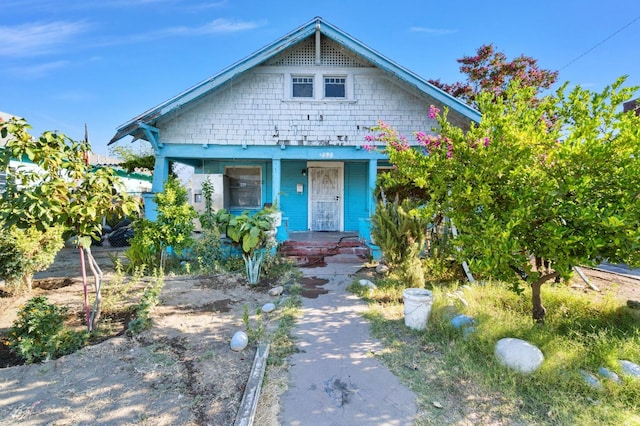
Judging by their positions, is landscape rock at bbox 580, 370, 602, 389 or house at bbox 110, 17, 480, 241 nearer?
landscape rock at bbox 580, 370, 602, 389

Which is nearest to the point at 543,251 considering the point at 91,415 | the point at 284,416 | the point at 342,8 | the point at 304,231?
the point at 284,416

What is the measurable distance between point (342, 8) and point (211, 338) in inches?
393

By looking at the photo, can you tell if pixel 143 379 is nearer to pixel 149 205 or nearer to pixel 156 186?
pixel 149 205

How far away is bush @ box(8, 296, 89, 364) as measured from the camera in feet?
10.1

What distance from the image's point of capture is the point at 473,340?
3.37m

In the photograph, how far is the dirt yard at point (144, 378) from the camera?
235 centimetres

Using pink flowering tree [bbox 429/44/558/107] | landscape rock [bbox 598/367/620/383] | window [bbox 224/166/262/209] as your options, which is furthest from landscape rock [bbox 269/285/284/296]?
pink flowering tree [bbox 429/44/558/107]

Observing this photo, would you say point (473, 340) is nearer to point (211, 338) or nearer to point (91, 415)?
point (211, 338)

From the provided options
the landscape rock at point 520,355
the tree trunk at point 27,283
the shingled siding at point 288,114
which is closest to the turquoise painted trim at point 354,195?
the shingled siding at point 288,114

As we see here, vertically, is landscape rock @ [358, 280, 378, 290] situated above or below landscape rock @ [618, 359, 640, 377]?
below

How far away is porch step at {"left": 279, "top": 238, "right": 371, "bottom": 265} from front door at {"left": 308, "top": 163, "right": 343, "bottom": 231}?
2.19 metres

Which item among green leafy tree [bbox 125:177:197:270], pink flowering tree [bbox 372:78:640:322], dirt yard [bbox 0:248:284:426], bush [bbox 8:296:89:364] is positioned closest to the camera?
dirt yard [bbox 0:248:284:426]

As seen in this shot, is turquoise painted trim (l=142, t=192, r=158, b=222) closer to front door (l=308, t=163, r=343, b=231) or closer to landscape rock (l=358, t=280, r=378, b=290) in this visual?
front door (l=308, t=163, r=343, b=231)

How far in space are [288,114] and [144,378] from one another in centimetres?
716
